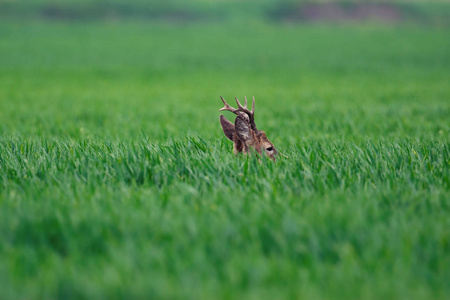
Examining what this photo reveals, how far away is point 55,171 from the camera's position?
354 centimetres

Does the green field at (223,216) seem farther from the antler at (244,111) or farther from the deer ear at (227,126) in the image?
the antler at (244,111)

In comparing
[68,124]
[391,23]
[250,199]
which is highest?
[391,23]

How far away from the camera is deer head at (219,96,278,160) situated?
12.4 feet

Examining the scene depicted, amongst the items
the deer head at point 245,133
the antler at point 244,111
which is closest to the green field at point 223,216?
the deer head at point 245,133

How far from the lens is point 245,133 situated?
12.7 feet

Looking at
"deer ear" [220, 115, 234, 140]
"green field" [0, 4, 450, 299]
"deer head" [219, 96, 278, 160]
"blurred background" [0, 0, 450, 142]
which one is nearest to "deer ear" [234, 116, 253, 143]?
"deer head" [219, 96, 278, 160]

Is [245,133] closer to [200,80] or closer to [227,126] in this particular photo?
[227,126]

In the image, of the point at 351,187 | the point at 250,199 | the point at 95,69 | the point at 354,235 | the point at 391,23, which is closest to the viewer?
the point at 354,235

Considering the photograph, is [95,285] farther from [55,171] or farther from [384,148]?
[384,148]

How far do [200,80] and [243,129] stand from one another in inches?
504

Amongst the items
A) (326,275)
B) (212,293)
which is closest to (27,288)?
(212,293)

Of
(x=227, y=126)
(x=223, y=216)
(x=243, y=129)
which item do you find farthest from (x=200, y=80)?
(x=223, y=216)

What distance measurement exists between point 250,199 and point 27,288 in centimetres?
153

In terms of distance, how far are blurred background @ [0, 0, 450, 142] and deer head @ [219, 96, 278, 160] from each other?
191 centimetres
